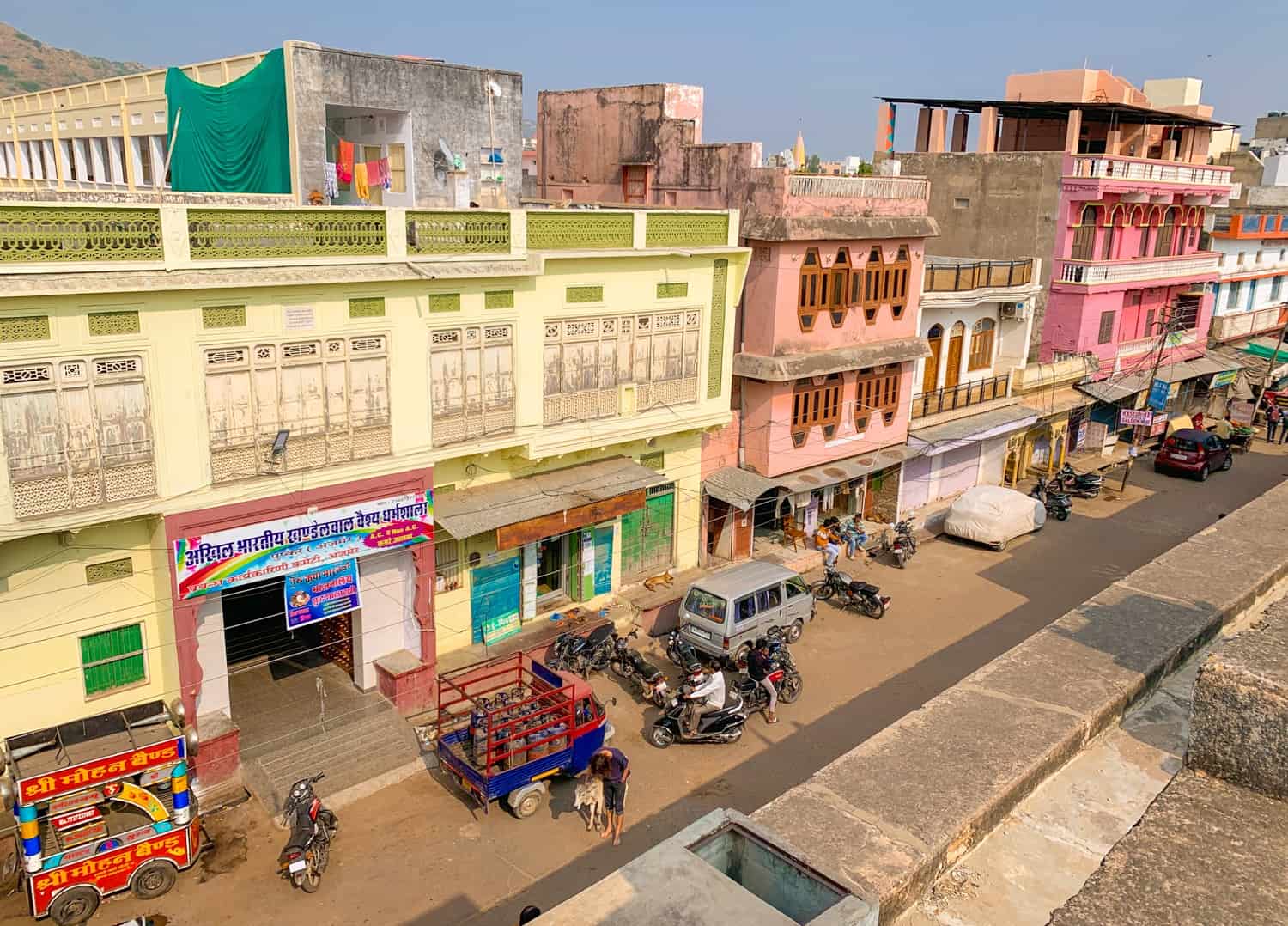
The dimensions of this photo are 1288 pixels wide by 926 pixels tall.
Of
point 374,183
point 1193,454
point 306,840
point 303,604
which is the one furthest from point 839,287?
point 1193,454


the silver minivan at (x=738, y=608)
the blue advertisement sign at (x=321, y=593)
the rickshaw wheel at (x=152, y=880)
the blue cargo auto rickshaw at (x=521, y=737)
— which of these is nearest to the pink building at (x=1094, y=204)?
the silver minivan at (x=738, y=608)

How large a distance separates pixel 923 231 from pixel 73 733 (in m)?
19.8

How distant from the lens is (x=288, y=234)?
44.9ft

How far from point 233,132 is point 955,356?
18.8 m

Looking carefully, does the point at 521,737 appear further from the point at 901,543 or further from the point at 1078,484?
the point at 1078,484

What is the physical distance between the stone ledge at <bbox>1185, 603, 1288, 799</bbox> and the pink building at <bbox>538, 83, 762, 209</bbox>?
18118 mm

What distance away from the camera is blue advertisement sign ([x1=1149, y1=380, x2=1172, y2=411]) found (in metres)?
35.7

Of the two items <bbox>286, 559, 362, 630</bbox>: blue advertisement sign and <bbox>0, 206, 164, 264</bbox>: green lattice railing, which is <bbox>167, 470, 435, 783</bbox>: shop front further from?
<bbox>0, 206, 164, 264</bbox>: green lattice railing

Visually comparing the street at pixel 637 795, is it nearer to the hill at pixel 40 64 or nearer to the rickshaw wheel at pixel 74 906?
the rickshaw wheel at pixel 74 906

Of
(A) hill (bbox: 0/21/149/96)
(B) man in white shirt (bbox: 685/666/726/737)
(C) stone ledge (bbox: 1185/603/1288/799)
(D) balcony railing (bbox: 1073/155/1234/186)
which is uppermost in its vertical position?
(A) hill (bbox: 0/21/149/96)

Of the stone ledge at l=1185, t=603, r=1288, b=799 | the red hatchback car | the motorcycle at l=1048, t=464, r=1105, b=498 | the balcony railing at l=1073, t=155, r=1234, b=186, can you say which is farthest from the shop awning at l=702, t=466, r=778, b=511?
the red hatchback car

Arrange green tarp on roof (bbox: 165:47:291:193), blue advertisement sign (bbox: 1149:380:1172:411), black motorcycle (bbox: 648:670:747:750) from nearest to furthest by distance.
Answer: black motorcycle (bbox: 648:670:747:750), green tarp on roof (bbox: 165:47:291:193), blue advertisement sign (bbox: 1149:380:1172:411)

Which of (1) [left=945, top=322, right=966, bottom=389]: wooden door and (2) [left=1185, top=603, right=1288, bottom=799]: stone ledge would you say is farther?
(1) [left=945, top=322, right=966, bottom=389]: wooden door

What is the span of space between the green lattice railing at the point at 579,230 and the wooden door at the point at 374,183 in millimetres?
4999
